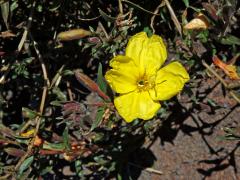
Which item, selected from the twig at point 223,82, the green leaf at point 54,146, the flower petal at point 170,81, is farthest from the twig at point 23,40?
the twig at point 223,82

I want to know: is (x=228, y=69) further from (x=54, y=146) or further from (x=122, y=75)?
(x=54, y=146)

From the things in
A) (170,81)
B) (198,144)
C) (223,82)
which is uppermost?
(170,81)

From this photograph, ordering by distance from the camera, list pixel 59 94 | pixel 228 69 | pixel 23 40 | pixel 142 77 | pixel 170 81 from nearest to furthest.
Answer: pixel 170 81, pixel 142 77, pixel 228 69, pixel 23 40, pixel 59 94

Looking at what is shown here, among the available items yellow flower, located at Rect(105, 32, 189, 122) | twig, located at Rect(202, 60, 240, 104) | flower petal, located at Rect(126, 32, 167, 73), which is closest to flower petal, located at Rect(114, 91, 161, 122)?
yellow flower, located at Rect(105, 32, 189, 122)

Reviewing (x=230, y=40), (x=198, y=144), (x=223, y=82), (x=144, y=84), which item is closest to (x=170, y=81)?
(x=144, y=84)

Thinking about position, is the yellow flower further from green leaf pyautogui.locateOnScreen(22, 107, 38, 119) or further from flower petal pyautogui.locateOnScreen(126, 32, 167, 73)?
green leaf pyautogui.locateOnScreen(22, 107, 38, 119)

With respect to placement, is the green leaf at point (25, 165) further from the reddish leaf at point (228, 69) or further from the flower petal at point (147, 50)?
the reddish leaf at point (228, 69)
